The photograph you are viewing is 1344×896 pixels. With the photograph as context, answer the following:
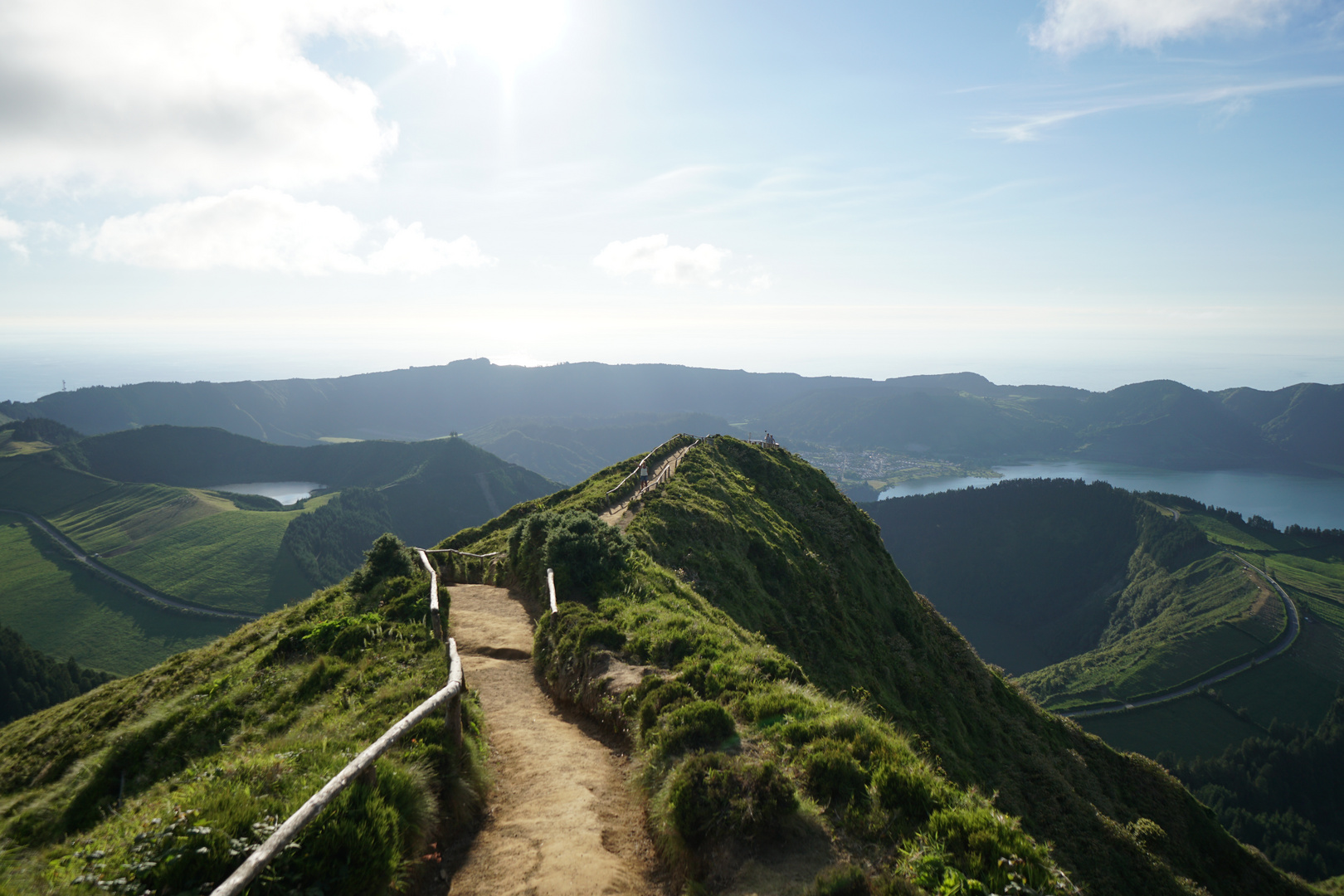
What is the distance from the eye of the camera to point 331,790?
20.2 ft

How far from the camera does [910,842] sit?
6.86 m

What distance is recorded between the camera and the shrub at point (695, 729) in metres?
9.24

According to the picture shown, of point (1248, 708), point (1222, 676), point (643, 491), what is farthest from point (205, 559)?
point (1222, 676)

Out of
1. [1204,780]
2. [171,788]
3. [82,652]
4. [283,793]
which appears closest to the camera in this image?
[283,793]

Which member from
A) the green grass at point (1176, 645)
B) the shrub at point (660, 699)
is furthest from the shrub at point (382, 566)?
the green grass at point (1176, 645)

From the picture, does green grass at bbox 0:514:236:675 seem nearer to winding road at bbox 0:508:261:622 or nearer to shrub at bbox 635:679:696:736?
winding road at bbox 0:508:261:622

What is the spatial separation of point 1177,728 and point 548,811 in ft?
573

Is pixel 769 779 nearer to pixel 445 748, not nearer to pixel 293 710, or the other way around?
pixel 445 748

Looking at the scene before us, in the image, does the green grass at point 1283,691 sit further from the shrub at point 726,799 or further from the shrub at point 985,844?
the shrub at point 726,799

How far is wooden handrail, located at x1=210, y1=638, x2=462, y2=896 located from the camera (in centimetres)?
495

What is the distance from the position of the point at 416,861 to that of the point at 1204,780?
526ft

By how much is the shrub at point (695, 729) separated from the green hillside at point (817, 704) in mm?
36

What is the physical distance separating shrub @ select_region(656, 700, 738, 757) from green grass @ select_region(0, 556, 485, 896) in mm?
3066

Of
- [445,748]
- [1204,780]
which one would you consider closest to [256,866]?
[445,748]
